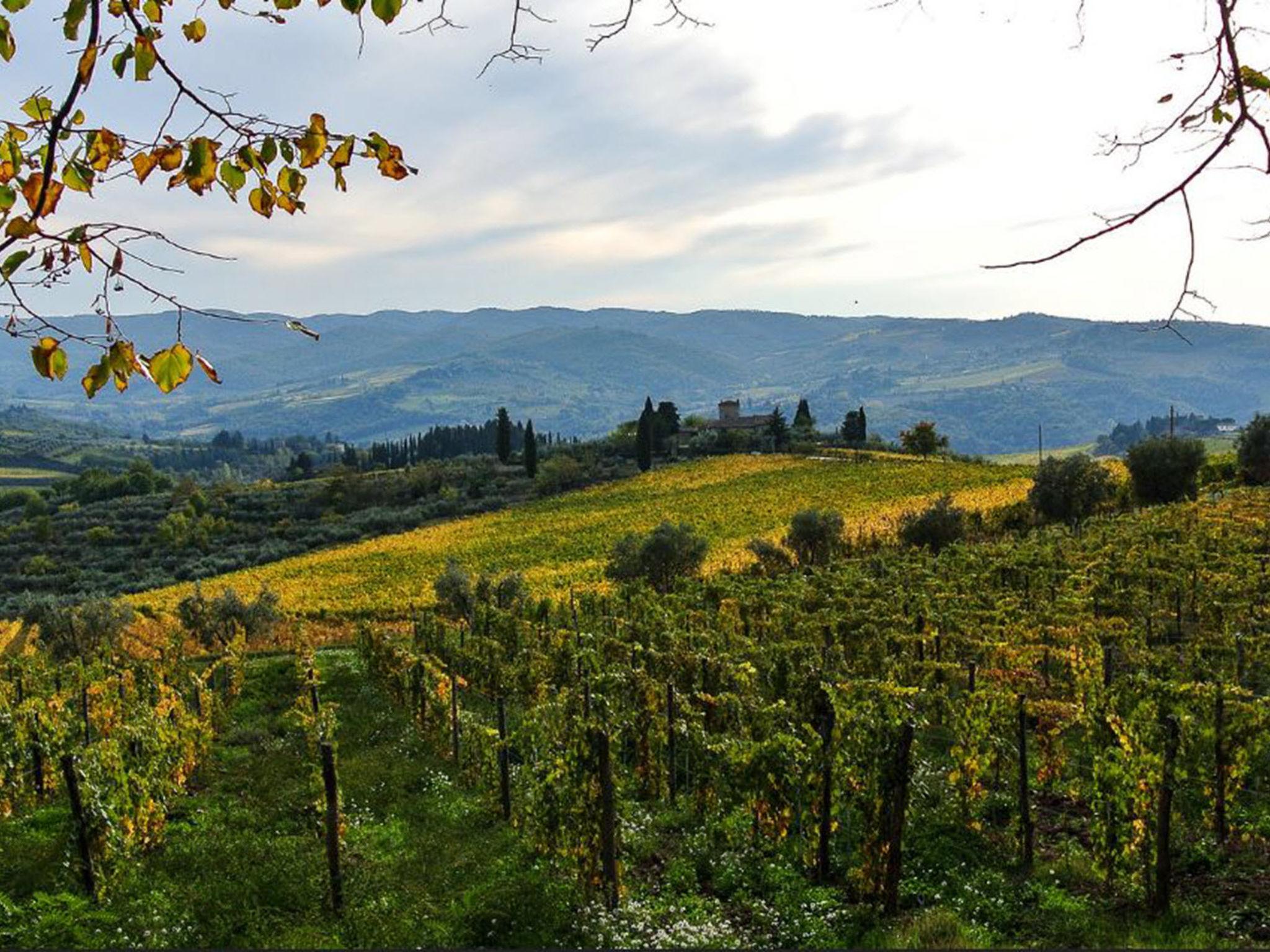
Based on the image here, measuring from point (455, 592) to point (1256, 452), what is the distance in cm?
5806

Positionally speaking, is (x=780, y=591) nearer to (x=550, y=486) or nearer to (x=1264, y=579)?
(x=1264, y=579)

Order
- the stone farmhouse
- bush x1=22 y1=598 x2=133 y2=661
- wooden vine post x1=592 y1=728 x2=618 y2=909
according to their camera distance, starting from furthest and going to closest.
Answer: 1. the stone farmhouse
2. bush x1=22 y1=598 x2=133 y2=661
3. wooden vine post x1=592 y1=728 x2=618 y2=909

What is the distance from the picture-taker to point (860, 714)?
36.4 feet

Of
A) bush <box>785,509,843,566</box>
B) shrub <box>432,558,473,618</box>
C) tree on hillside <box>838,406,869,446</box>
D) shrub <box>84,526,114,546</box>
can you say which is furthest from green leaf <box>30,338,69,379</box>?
tree on hillside <box>838,406,869,446</box>

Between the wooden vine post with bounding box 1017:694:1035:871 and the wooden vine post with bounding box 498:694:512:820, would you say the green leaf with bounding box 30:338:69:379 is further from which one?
the wooden vine post with bounding box 1017:694:1035:871

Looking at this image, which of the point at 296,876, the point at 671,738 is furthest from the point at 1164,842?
the point at 296,876

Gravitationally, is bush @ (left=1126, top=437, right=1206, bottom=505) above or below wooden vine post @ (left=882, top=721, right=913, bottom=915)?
above

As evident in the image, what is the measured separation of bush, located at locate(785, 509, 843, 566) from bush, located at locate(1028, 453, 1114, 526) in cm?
1505

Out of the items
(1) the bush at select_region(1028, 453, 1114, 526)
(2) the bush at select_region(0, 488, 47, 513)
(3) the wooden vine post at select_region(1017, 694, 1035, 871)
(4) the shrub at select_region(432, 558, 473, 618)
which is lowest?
(2) the bush at select_region(0, 488, 47, 513)

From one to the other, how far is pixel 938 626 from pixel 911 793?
34.0 feet

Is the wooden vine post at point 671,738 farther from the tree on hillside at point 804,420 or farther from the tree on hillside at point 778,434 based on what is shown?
the tree on hillside at point 804,420

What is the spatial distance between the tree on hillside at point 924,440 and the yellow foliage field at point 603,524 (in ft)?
6.81

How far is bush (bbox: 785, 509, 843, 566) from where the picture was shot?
162 ft

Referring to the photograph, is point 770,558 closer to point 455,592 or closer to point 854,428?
point 455,592
